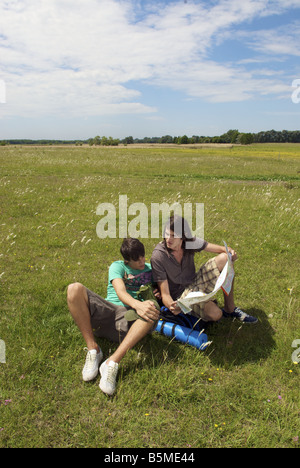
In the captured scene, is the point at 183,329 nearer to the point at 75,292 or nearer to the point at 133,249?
the point at 133,249

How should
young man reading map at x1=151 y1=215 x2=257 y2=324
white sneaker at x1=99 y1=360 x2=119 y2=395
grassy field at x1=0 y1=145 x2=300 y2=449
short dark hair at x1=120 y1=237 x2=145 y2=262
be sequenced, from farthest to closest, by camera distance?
young man reading map at x1=151 y1=215 x2=257 y2=324 < short dark hair at x1=120 y1=237 x2=145 y2=262 < white sneaker at x1=99 y1=360 x2=119 y2=395 < grassy field at x1=0 y1=145 x2=300 y2=449

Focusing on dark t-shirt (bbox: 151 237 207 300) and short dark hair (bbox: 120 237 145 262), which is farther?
dark t-shirt (bbox: 151 237 207 300)

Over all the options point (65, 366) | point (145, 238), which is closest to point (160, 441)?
point (65, 366)

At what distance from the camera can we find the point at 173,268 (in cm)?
440

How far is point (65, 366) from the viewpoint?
12.0ft

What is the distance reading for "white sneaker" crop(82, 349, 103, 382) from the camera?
11.4 ft

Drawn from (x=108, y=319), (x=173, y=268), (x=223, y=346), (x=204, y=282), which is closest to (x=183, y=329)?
(x=223, y=346)

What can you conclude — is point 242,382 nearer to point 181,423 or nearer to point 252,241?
point 181,423

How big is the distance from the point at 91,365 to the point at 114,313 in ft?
2.33

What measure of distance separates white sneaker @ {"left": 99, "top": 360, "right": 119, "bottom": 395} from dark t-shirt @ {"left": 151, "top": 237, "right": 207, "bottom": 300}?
124cm

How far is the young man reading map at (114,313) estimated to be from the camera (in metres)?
3.48

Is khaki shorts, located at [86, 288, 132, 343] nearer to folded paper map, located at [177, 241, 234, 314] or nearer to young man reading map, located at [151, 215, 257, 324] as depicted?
young man reading map, located at [151, 215, 257, 324]

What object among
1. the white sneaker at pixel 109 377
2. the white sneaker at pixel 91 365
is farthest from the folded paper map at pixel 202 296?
the white sneaker at pixel 91 365

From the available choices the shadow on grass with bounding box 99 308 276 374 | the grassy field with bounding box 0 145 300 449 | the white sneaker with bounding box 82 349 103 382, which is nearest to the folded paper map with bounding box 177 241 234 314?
the shadow on grass with bounding box 99 308 276 374
